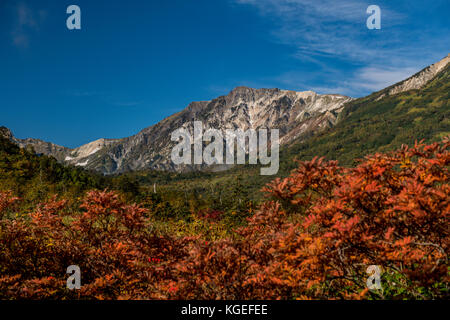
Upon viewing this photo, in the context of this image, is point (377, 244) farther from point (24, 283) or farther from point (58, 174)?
point (58, 174)

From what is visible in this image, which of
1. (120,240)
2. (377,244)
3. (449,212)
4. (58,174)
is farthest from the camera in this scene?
(58,174)

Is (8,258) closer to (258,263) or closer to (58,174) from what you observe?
(258,263)

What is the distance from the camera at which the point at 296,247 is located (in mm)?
3920

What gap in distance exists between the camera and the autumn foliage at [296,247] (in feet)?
11.8

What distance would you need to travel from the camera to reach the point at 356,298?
373 centimetres

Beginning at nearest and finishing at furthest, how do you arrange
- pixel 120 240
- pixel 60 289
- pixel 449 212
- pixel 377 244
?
1. pixel 449 212
2. pixel 377 244
3. pixel 60 289
4. pixel 120 240

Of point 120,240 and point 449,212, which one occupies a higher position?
point 449,212

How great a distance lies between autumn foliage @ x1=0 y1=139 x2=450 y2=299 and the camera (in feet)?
11.8
